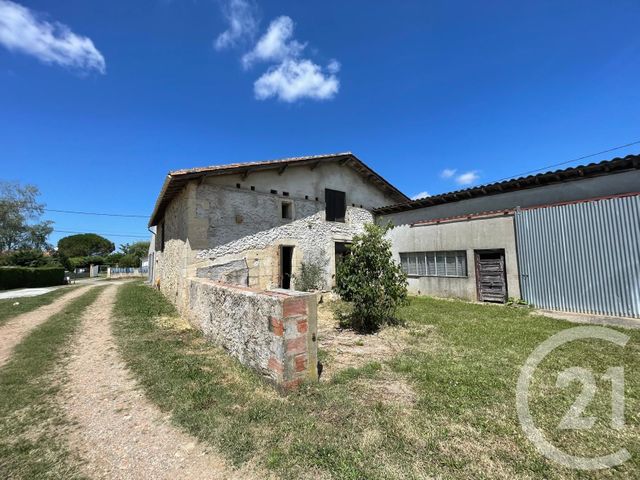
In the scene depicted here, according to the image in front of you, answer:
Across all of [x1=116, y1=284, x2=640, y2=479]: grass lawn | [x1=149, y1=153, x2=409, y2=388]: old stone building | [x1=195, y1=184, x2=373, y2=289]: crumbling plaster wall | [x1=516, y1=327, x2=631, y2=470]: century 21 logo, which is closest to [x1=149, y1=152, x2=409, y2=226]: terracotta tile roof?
[x1=149, y1=153, x2=409, y2=388]: old stone building

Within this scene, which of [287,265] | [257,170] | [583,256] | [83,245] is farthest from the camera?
[83,245]

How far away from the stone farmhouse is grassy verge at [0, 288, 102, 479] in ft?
7.12

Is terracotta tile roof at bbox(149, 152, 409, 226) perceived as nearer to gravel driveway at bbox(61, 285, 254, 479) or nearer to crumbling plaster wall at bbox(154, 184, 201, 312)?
crumbling plaster wall at bbox(154, 184, 201, 312)

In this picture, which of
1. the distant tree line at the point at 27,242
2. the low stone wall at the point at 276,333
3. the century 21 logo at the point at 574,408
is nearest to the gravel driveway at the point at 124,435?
the low stone wall at the point at 276,333

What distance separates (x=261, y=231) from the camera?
1071 cm

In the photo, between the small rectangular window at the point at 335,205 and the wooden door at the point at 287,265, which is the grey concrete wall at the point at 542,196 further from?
the wooden door at the point at 287,265

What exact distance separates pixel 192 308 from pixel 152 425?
4.71 m

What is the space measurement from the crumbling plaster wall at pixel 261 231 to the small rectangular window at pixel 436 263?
10.0ft

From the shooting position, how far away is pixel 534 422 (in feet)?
9.58

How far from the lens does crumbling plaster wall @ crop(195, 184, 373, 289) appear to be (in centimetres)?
A: 936

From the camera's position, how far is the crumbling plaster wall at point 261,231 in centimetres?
936

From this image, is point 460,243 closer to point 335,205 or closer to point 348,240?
point 348,240

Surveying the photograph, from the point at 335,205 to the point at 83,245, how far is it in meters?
55.6

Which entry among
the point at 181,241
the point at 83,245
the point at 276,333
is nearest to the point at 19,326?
the point at 181,241
